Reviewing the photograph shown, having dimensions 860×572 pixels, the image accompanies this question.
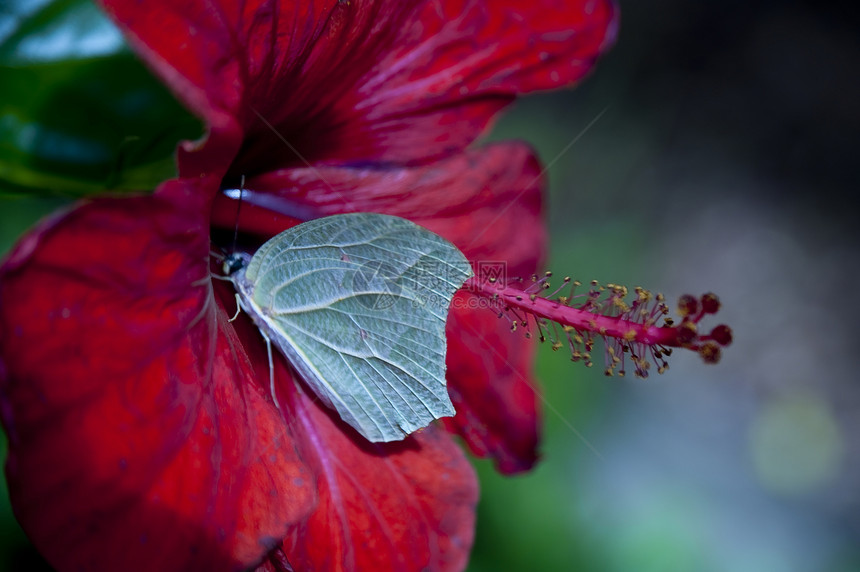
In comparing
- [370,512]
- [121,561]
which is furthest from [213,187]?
[370,512]

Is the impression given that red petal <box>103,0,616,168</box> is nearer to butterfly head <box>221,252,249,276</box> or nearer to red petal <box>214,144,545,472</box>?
red petal <box>214,144,545,472</box>

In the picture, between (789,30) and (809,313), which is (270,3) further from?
(789,30)

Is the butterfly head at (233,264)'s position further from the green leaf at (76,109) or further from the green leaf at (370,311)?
the green leaf at (76,109)

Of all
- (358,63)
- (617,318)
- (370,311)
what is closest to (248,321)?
(370,311)

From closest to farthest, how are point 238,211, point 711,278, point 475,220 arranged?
point 238,211 → point 475,220 → point 711,278

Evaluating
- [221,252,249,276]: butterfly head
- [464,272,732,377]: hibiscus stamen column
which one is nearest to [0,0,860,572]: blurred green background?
[464,272,732,377]: hibiscus stamen column

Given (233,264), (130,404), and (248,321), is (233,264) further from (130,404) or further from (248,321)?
(130,404)

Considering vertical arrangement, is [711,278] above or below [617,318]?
below
